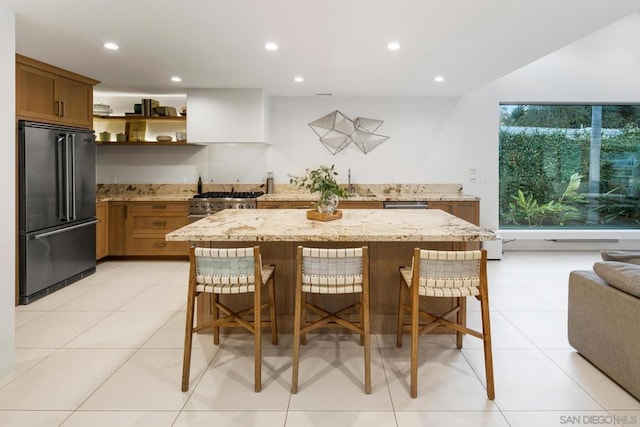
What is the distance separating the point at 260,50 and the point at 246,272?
2.25 m

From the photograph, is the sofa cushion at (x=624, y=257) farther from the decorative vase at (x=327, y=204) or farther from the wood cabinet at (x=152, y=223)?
the wood cabinet at (x=152, y=223)

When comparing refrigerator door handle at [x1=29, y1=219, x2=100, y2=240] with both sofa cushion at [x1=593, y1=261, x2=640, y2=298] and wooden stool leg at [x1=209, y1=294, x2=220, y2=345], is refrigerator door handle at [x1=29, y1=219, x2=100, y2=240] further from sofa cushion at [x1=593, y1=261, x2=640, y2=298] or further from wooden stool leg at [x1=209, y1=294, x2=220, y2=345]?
sofa cushion at [x1=593, y1=261, x2=640, y2=298]

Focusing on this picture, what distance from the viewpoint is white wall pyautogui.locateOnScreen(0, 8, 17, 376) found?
8.25 ft

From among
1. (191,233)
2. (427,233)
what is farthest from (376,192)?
(191,233)

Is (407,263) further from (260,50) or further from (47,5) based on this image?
(47,5)

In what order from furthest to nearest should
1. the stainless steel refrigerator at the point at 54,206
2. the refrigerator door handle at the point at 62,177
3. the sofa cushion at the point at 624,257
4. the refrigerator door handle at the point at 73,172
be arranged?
the refrigerator door handle at the point at 73,172
the refrigerator door handle at the point at 62,177
the stainless steel refrigerator at the point at 54,206
the sofa cushion at the point at 624,257

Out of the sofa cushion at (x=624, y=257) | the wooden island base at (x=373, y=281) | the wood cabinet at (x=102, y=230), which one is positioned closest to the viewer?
the sofa cushion at (x=624, y=257)

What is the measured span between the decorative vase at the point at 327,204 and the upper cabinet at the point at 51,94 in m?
3.01

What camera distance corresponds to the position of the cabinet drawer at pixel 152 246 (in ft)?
18.3

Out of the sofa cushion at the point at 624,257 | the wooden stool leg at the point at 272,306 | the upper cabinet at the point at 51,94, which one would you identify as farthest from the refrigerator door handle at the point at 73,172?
the sofa cushion at the point at 624,257

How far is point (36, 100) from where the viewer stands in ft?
13.1

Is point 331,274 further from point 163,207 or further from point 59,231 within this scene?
point 163,207

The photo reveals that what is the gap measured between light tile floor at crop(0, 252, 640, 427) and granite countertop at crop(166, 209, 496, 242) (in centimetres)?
86

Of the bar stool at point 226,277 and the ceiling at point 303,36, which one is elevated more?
the ceiling at point 303,36
